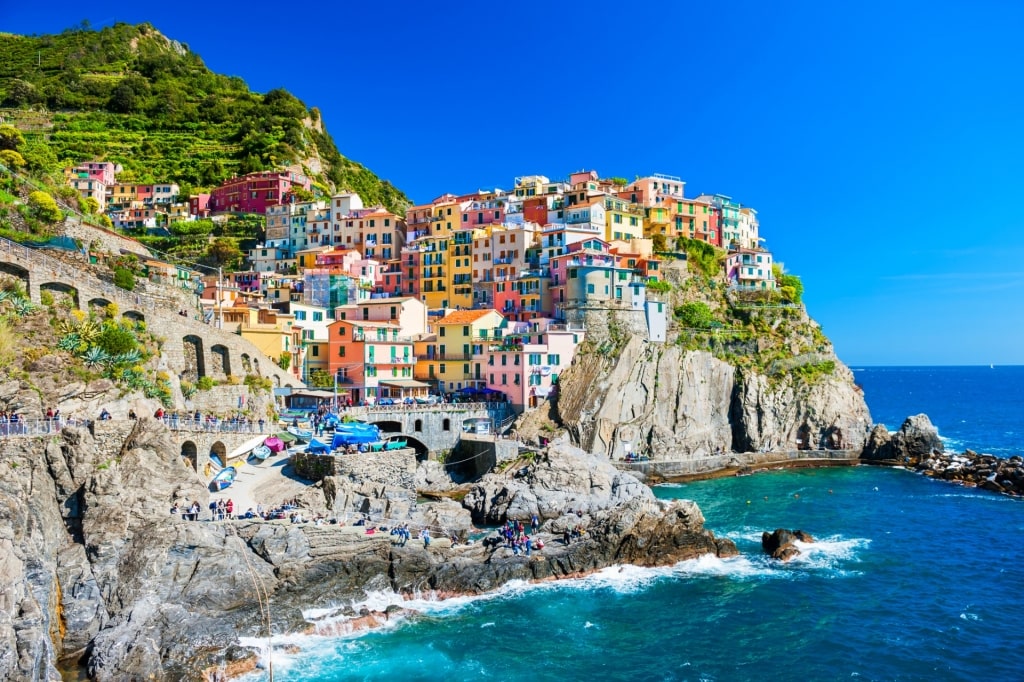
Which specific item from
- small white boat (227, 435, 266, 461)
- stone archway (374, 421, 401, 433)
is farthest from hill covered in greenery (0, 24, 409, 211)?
small white boat (227, 435, 266, 461)

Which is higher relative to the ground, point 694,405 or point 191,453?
point 694,405

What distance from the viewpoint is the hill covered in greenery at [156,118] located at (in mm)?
110938

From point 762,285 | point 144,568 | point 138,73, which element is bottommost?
point 144,568

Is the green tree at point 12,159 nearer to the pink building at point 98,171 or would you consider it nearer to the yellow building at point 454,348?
the pink building at point 98,171

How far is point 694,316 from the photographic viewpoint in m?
70.2

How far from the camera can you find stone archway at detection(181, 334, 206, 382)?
4647 cm

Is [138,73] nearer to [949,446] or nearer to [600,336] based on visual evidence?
[600,336]

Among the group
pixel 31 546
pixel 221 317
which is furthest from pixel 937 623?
pixel 221 317

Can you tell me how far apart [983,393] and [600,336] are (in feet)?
488

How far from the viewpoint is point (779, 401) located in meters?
64.8

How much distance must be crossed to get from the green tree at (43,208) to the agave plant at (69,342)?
1880cm

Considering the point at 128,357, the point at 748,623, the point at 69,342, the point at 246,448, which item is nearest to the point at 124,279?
the point at 128,357

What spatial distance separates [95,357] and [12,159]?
40.5 m

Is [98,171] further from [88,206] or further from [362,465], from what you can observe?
[362,465]
